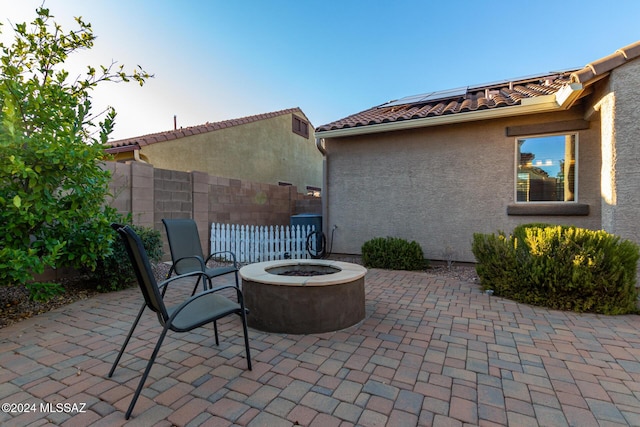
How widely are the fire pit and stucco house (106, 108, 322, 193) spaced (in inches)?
232

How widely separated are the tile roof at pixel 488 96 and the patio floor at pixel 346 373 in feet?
11.3

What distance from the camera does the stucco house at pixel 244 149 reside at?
355 inches

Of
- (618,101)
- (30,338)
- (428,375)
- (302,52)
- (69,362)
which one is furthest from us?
(302,52)


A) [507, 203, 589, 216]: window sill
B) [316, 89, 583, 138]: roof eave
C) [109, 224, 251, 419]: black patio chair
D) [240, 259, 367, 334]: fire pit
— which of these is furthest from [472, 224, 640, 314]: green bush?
[109, 224, 251, 419]: black patio chair

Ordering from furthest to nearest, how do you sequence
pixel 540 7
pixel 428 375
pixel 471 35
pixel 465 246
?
pixel 471 35 → pixel 540 7 → pixel 465 246 → pixel 428 375

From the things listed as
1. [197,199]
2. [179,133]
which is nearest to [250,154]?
[179,133]

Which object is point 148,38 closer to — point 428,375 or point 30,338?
point 30,338

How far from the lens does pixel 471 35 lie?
8.41 metres

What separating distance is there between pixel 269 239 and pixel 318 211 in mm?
2499

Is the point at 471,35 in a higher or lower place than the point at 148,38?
higher

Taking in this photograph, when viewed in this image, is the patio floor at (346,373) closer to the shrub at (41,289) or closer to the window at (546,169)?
the shrub at (41,289)

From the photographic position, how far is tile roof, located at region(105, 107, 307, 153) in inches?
330

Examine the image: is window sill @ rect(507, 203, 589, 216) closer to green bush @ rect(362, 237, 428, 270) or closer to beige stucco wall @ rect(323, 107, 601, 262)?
beige stucco wall @ rect(323, 107, 601, 262)

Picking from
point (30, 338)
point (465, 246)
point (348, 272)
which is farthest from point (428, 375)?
point (465, 246)
